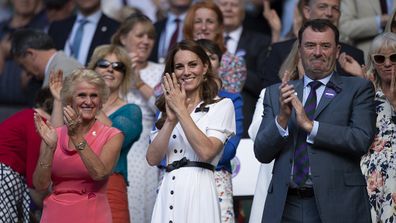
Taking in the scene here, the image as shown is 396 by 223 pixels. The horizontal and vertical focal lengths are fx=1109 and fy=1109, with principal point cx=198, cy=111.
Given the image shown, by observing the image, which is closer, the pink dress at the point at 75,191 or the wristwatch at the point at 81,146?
the wristwatch at the point at 81,146

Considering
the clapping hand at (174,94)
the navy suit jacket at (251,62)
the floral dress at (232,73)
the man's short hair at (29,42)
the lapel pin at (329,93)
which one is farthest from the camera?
the navy suit jacket at (251,62)

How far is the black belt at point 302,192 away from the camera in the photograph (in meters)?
7.33

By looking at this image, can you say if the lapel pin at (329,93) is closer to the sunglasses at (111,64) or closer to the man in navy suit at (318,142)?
the man in navy suit at (318,142)

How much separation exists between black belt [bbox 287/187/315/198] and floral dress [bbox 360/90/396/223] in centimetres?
87

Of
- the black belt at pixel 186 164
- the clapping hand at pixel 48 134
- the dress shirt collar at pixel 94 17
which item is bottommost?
the black belt at pixel 186 164

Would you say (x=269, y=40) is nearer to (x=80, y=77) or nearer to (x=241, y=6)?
(x=241, y=6)

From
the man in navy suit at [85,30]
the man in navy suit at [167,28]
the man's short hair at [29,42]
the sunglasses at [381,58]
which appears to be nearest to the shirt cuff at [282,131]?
the sunglasses at [381,58]

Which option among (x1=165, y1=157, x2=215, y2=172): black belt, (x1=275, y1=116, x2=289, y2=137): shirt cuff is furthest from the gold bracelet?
(x1=275, y1=116, x2=289, y2=137): shirt cuff

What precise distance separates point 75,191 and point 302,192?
1.71 m

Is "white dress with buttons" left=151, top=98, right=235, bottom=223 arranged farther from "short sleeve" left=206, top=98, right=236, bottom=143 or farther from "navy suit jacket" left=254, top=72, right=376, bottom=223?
"navy suit jacket" left=254, top=72, right=376, bottom=223

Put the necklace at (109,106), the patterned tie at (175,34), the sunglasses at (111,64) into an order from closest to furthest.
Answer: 1. the necklace at (109,106)
2. the sunglasses at (111,64)
3. the patterned tie at (175,34)

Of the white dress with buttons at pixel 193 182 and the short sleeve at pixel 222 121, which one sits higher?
the short sleeve at pixel 222 121

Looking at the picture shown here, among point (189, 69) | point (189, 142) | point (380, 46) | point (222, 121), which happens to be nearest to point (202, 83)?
point (189, 69)

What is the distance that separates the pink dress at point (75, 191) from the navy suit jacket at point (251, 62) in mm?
2813
